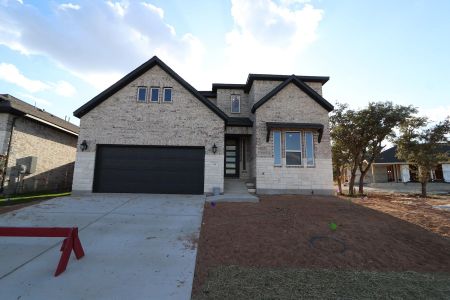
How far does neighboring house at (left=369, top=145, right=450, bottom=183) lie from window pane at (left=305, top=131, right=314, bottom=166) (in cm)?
2244

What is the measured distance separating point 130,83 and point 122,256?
10379 mm

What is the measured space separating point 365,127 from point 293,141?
5849 millimetres

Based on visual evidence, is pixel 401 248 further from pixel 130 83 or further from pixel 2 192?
pixel 2 192

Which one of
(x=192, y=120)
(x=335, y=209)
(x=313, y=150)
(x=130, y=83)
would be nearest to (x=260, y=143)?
(x=313, y=150)

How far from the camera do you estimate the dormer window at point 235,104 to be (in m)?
16.7

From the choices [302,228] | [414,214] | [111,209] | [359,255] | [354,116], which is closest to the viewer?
[359,255]

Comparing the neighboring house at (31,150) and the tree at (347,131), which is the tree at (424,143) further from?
the neighboring house at (31,150)

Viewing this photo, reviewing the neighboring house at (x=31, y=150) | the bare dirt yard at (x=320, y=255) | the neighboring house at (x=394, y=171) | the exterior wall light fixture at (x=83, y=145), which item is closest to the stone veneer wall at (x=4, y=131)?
the neighboring house at (x=31, y=150)

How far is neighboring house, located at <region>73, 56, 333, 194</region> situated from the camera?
11.9m

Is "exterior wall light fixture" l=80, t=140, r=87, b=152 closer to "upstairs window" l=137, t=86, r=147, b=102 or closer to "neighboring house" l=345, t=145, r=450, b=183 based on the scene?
"upstairs window" l=137, t=86, r=147, b=102

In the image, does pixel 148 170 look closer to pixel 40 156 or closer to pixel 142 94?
pixel 142 94

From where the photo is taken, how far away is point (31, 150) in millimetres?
14547

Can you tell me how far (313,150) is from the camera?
43.6ft

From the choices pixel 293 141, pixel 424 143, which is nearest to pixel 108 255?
pixel 293 141
